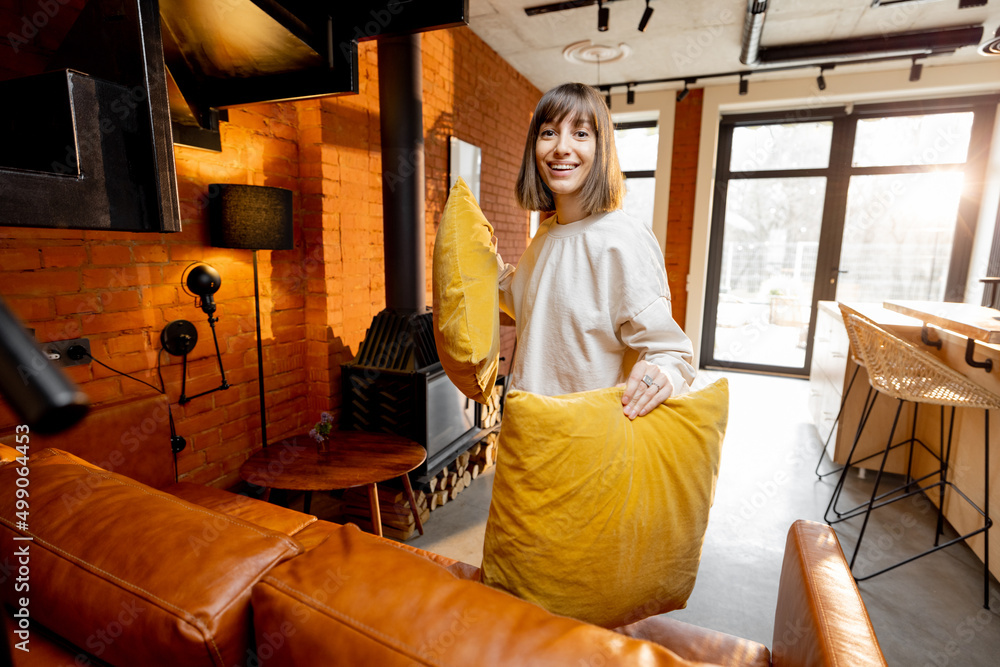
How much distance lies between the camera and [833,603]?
0.76 metres

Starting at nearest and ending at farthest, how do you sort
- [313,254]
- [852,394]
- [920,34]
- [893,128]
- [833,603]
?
[833,603], [313,254], [852,394], [920,34], [893,128]

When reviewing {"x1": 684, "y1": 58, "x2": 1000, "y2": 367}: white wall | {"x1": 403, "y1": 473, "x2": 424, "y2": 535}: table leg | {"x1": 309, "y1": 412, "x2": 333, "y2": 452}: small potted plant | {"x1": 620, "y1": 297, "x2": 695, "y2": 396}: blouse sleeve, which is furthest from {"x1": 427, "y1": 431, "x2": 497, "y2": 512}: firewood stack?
{"x1": 684, "y1": 58, "x2": 1000, "y2": 367}: white wall

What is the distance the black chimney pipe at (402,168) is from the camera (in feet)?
Result: 7.54

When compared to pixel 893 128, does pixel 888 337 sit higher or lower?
lower

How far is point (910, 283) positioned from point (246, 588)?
5904 mm

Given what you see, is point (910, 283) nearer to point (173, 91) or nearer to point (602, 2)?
point (602, 2)

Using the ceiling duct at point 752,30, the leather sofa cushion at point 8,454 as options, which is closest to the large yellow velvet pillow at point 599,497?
the leather sofa cushion at point 8,454

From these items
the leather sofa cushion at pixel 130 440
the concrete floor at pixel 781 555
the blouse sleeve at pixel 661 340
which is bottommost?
the concrete floor at pixel 781 555

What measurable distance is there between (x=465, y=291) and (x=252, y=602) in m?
0.61

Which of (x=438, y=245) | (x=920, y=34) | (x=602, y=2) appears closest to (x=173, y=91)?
(x=438, y=245)

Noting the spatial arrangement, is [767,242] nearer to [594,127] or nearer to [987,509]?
[987,509]

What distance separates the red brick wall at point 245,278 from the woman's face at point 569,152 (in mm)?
1434

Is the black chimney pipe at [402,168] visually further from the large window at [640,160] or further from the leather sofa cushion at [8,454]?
the large window at [640,160]

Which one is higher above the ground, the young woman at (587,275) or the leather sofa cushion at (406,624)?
the young woman at (587,275)
